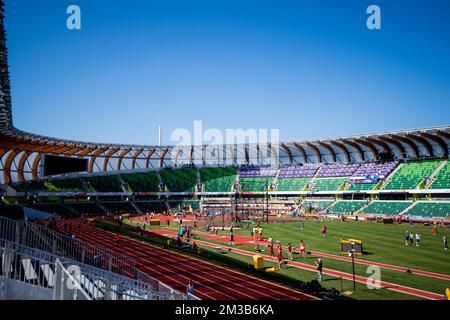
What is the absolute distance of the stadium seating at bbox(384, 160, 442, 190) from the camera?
5188cm

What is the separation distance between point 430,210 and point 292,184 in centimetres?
2954

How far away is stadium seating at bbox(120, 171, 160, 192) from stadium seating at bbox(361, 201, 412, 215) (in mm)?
47629

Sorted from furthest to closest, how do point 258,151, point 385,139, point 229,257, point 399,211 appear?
point 258,151
point 385,139
point 399,211
point 229,257

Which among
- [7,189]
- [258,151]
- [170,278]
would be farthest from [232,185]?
[170,278]

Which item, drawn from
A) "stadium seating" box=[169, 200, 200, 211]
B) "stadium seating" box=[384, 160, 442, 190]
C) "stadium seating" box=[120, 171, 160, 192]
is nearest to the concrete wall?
"stadium seating" box=[384, 160, 442, 190]

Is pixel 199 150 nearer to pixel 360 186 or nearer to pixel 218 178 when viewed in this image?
pixel 218 178

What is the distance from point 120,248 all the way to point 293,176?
54.3 metres

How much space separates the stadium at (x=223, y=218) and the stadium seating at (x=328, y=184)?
14.5 inches

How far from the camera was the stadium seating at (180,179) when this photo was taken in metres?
77.7

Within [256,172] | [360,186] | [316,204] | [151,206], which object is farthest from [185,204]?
[360,186]

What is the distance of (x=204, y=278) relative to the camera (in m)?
17.2

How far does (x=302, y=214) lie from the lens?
2170 inches
